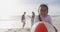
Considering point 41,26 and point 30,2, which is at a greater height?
point 30,2

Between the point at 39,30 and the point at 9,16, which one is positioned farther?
the point at 9,16

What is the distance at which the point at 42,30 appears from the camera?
3.26 feet

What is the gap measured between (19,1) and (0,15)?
318mm

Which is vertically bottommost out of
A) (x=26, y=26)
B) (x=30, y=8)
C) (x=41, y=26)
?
(x=26, y=26)

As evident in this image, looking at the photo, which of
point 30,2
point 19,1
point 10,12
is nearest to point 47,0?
point 30,2

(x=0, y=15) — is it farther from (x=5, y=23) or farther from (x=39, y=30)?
(x=39, y=30)

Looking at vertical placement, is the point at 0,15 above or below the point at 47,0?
below

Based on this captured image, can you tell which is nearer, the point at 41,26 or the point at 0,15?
the point at 41,26

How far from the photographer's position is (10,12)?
1.92 meters

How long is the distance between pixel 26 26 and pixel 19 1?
354 mm

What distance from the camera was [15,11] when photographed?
1921mm


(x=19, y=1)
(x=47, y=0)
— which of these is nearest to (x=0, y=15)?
(x=19, y=1)

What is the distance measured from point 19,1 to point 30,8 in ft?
0.59

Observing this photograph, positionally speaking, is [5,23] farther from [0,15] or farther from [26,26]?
[26,26]
